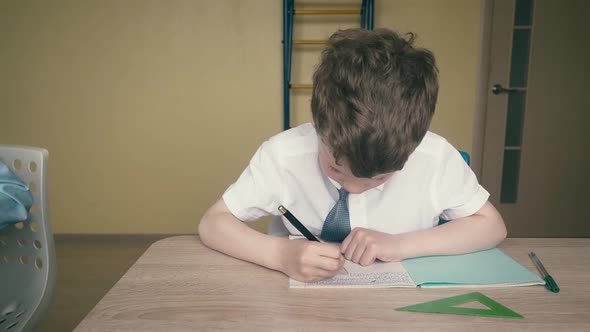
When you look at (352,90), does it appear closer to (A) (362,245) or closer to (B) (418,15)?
(A) (362,245)

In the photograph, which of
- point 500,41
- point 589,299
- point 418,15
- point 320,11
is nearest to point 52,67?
point 320,11

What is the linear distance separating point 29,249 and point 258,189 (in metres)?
0.54

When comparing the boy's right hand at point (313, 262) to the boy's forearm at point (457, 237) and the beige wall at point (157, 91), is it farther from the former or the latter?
the beige wall at point (157, 91)

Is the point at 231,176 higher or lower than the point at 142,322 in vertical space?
lower

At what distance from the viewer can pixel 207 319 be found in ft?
1.97

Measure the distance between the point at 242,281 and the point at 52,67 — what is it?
2.58 meters

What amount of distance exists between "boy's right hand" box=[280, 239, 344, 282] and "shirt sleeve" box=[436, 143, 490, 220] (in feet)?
1.27

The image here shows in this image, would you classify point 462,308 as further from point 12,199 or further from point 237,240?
point 12,199

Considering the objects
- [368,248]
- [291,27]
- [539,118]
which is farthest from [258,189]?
[539,118]

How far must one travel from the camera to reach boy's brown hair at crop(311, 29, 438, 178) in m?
0.71

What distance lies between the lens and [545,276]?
729mm

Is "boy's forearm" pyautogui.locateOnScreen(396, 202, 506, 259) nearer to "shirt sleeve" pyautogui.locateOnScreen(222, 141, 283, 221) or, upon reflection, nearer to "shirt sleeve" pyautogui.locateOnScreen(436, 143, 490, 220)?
"shirt sleeve" pyautogui.locateOnScreen(436, 143, 490, 220)

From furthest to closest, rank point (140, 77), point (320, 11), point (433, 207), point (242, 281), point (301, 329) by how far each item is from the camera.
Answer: point (140, 77) < point (320, 11) < point (433, 207) < point (242, 281) < point (301, 329)

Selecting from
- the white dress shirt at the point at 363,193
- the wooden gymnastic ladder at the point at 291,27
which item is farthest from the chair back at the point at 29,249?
the wooden gymnastic ladder at the point at 291,27
